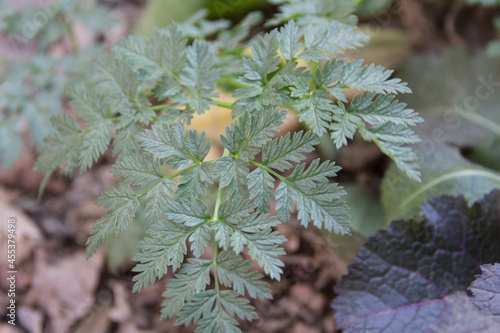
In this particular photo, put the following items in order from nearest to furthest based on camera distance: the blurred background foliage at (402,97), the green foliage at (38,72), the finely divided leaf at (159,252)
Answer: the finely divided leaf at (159,252), the blurred background foliage at (402,97), the green foliage at (38,72)

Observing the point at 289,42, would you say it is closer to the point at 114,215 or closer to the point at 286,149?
the point at 286,149

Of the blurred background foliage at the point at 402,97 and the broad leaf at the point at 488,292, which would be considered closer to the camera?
the broad leaf at the point at 488,292

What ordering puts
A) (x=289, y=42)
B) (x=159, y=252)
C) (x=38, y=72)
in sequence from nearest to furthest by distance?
1. (x=159, y=252)
2. (x=289, y=42)
3. (x=38, y=72)


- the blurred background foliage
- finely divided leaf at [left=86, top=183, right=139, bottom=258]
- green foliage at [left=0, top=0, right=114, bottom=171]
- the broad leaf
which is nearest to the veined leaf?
the blurred background foliage

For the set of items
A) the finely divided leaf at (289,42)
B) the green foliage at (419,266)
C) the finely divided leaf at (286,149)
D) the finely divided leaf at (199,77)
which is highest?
the finely divided leaf at (289,42)

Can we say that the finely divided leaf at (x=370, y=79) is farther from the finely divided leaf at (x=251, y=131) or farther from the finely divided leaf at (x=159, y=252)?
the finely divided leaf at (x=159, y=252)

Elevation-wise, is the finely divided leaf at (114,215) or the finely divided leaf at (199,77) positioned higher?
the finely divided leaf at (199,77)

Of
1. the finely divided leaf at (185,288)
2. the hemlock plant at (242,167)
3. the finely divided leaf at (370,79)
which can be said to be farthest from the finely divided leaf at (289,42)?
the finely divided leaf at (185,288)

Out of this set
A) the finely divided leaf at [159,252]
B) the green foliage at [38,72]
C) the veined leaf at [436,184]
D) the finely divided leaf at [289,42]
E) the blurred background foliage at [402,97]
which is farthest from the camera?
the green foliage at [38,72]

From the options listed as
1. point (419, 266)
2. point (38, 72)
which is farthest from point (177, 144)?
point (38, 72)
